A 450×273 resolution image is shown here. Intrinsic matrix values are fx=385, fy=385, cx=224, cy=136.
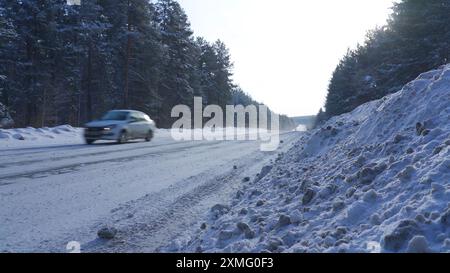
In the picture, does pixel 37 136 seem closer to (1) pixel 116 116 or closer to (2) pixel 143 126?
(1) pixel 116 116

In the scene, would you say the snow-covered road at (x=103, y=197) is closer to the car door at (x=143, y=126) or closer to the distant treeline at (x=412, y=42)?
the car door at (x=143, y=126)

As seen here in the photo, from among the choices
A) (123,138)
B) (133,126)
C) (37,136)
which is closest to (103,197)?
(123,138)

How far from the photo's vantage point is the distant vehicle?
58.4 ft

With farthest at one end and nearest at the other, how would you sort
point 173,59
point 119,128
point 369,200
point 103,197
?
point 173,59 → point 119,128 → point 103,197 → point 369,200

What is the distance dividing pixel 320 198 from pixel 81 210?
359 cm

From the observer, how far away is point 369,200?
3965 mm

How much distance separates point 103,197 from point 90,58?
37.4 m

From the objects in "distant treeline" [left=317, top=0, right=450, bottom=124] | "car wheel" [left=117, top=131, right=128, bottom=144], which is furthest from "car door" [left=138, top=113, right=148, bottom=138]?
"distant treeline" [left=317, top=0, right=450, bottom=124]

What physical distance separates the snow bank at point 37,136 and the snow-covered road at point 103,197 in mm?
5263
